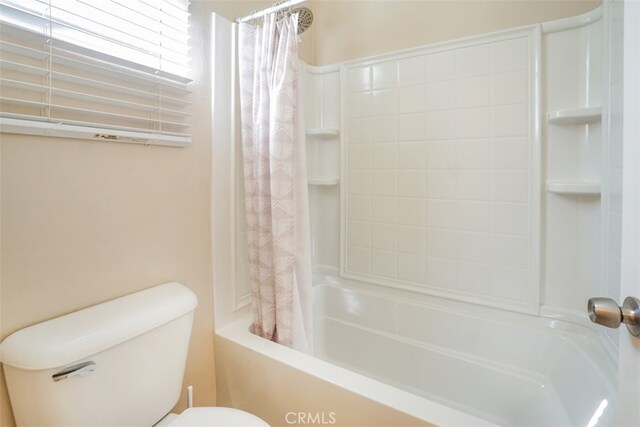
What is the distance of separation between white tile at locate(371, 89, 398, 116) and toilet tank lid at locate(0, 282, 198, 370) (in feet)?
4.64

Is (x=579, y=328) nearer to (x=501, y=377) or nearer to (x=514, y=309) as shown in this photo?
(x=514, y=309)

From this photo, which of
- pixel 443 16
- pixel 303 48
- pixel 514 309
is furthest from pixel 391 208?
pixel 303 48

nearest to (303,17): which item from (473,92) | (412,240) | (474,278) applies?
(473,92)

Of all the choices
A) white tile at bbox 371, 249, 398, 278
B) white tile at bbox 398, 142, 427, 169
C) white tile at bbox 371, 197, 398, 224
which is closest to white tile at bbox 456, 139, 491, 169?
white tile at bbox 398, 142, 427, 169

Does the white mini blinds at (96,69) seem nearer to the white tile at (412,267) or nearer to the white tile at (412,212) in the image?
the white tile at (412,212)

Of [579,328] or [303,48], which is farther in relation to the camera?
[303,48]

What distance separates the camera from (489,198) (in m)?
1.52

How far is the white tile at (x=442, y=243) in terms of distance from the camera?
5.29 feet

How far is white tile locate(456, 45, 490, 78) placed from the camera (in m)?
1.50

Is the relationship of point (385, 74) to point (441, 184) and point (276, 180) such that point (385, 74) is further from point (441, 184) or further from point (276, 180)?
point (276, 180)

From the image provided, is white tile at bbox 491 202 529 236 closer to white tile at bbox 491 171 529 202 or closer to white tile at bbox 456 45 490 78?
white tile at bbox 491 171 529 202

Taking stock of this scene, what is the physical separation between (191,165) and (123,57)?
398 millimetres

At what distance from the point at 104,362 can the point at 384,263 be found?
4.60ft

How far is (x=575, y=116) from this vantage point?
1.27 metres
